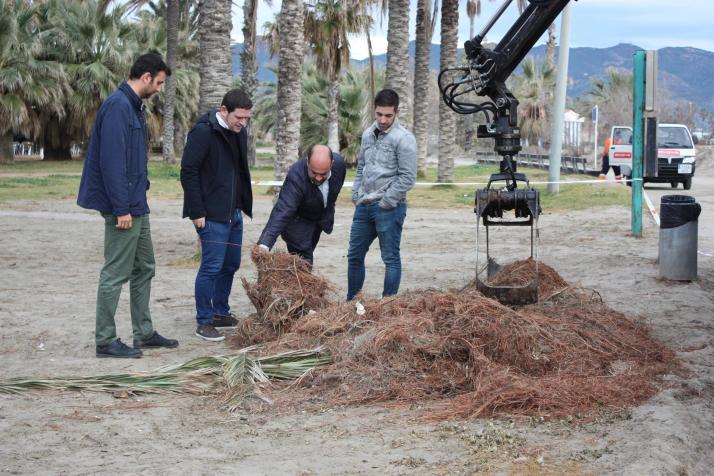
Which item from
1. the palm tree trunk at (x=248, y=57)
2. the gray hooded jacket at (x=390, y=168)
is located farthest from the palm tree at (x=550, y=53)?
the gray hooded jacket at (x=390, y=168)

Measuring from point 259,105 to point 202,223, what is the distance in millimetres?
41474

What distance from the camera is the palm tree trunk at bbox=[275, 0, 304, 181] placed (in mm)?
16000

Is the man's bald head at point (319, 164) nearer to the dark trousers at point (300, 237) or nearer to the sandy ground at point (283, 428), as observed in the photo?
the dark trousers at point (300, 237)

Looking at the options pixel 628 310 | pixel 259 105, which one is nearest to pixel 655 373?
pixel 628 310

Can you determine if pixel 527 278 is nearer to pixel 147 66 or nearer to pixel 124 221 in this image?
pixel 124 221

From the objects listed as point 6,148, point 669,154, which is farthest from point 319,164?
point 6,148

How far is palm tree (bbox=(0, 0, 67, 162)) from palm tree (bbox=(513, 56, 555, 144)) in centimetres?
3578

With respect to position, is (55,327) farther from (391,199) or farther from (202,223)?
(391,199)

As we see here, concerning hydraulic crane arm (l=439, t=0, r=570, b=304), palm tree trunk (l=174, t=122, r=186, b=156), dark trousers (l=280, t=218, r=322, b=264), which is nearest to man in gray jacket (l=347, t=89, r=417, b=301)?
dark trousers (l=280, t=218, r=322, b=264)

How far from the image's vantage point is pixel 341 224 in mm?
16469

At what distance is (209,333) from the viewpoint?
725 centimetres

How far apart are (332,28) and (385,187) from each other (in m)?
22.5

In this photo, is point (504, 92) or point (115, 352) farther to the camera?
point (504, 92)

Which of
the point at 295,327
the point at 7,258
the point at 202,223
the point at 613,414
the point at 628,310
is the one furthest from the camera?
the point at 7,258
